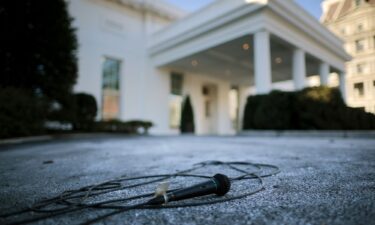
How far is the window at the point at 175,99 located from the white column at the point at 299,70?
846 cm

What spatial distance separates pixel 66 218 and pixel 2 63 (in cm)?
838

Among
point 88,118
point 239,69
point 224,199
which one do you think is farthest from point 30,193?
point 239,69

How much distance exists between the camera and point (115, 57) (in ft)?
47.9

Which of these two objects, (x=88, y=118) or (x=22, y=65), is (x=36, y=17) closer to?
(x=22, y=65)

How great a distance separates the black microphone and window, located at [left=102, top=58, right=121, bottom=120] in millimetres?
13782

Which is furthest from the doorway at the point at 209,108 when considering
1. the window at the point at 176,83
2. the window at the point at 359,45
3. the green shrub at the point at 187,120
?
the window at the point at 359,45

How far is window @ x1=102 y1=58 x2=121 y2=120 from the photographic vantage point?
46.2ft

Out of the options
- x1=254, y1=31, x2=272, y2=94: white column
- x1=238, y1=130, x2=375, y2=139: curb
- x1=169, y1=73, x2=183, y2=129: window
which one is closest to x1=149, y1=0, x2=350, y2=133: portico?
x1=254, y1=31, x2=272, y2=94: white column

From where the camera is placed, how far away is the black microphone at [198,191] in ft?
3.33

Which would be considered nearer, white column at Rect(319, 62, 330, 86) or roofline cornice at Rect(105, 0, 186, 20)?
white column at Rect(319, 62, 330, 86)

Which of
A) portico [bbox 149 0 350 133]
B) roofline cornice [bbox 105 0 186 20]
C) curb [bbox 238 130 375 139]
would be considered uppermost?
roofline cornice [bbox 105 0 186 20]

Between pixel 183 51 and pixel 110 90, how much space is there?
519 cm

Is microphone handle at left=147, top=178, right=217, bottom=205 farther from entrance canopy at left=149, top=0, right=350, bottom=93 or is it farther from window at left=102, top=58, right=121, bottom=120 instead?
window at left=102, top=58, right=121, bottom=120

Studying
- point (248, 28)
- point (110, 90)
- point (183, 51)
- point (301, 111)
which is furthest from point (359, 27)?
point (110, 90)
